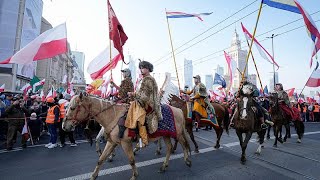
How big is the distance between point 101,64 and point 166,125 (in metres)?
5.62

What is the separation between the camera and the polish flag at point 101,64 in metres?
9.96

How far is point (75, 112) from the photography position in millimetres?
5180

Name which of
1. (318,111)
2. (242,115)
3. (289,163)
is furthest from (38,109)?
(318,111)

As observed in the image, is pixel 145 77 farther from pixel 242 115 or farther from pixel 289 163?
pixel 289 163

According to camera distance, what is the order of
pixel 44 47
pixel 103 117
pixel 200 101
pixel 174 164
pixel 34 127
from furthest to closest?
pixel 34 127 → pixel 200 101 → pixel 44 47 → pixel 174 164 → pixel 103 117

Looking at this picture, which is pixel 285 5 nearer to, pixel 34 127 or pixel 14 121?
pixel 14 121

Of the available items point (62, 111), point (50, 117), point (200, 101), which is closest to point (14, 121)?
point (50, 117)

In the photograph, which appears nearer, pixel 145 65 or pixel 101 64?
pixel 145 65

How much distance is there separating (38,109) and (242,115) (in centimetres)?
1038

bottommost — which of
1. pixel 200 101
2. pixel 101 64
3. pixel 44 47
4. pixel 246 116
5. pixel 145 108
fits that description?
pixel 246 116

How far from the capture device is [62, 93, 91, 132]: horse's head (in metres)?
5.15

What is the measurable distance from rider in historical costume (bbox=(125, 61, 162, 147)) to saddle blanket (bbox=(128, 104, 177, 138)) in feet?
0.87

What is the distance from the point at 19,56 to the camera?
26.0 ft

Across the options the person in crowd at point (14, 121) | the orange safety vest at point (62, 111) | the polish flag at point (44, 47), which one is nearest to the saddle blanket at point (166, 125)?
the polish flag at point (44, 47)
